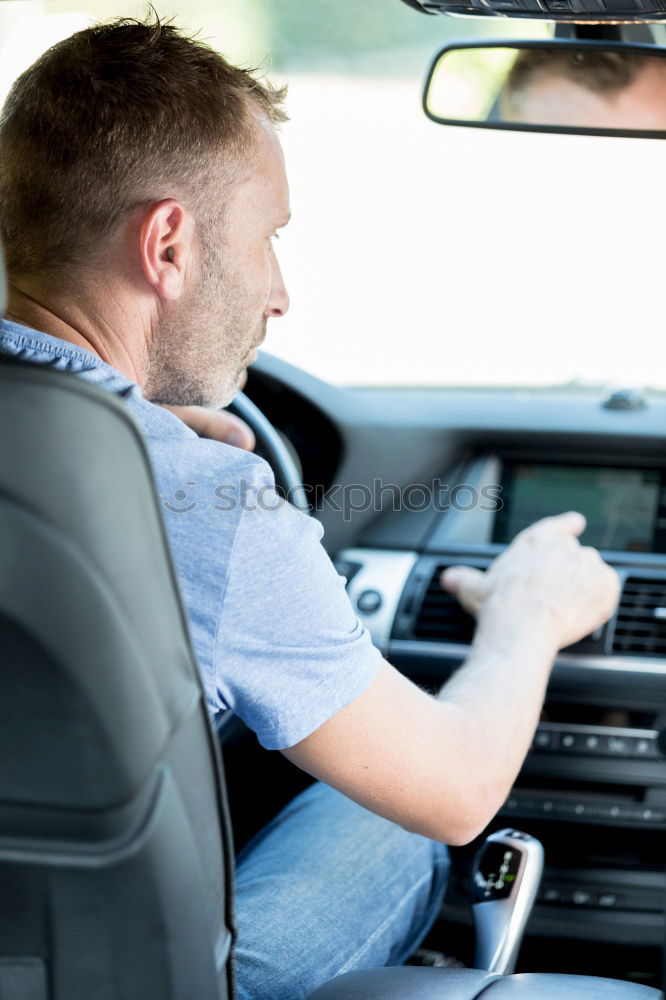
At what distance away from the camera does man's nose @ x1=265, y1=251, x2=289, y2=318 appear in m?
2.02

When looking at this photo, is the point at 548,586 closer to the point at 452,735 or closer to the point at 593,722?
the point at 593,722

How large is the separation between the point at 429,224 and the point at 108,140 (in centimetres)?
825

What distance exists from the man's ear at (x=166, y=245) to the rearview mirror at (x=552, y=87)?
3.32 ft

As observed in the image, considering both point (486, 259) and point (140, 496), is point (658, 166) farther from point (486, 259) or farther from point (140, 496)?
point (140, 496)

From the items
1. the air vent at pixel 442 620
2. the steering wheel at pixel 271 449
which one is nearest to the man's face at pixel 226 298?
the steering wheel at pixel 271 449

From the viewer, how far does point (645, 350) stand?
A: 6180 mm

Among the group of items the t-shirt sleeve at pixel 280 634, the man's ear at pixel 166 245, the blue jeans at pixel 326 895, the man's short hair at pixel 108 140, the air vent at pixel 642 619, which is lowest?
the blue jeans at pixel 326 895

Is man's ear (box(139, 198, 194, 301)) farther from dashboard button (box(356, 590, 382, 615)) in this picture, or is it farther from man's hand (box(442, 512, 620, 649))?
dashboard button (box(356, 590, 382, 615))

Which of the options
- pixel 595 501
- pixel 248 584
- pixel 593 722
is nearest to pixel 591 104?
pixel 595 501

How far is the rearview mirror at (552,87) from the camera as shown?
235cm

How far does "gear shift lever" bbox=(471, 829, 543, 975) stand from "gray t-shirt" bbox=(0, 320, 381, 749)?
88 centimetres

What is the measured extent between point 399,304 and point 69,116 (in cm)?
675

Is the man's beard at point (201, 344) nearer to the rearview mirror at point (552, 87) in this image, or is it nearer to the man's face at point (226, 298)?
the man's face at point (226, 298)

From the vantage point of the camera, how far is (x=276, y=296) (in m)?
Result: 2.03
